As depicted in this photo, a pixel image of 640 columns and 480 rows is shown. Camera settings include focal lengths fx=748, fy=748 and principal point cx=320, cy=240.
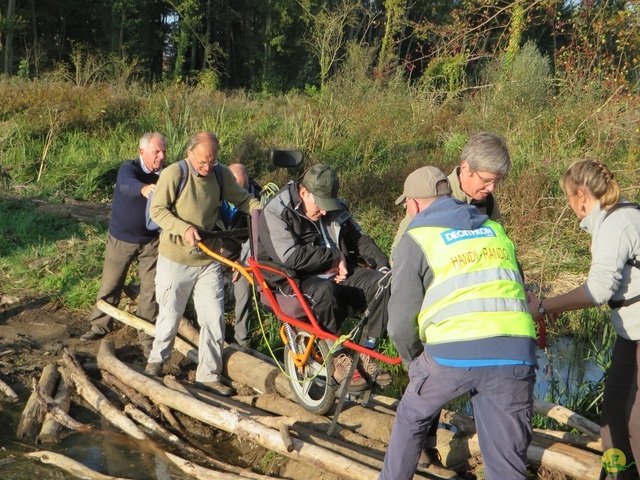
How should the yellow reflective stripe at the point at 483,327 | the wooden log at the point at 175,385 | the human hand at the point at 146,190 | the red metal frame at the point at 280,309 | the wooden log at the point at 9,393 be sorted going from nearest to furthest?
1. the yellow reflective stripe at the point at 483,327
2. the red metal frame at the point at 280,309
3. the wooden log at the point at 175,385
4. the wooden log at the point at 9,393
5. the human hand at the point at 146,190

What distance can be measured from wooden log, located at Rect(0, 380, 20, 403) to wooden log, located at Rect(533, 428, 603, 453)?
4.35 meters

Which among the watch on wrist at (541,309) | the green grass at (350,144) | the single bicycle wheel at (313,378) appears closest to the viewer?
the watch on wrist at (541,309)

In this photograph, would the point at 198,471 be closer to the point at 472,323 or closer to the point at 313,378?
the point at 313,378

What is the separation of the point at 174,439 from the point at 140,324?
77.7 inches

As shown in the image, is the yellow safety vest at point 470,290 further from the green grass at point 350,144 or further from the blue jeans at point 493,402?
the green grass at point 350,144

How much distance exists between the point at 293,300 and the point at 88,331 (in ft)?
11.3

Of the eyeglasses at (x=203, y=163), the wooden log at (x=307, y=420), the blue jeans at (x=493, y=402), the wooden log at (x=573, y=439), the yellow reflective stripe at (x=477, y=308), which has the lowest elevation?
the wooden log at (x=307, y=420)

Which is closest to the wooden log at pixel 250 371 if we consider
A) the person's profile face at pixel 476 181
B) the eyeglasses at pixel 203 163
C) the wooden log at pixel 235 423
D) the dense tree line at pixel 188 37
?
the wooden log at pixel 235 423

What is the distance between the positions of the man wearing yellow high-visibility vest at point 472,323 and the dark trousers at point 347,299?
5.15ft

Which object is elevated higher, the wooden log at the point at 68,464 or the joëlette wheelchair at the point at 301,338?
the joëlette wheelchair at the point at 301,338

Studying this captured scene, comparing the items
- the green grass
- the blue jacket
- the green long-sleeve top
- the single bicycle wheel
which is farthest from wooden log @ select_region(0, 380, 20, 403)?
the single bicycle wheel

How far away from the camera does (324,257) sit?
225 inches

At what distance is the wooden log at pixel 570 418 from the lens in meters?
5.03

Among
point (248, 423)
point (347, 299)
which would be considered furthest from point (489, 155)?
point (248, 423)
